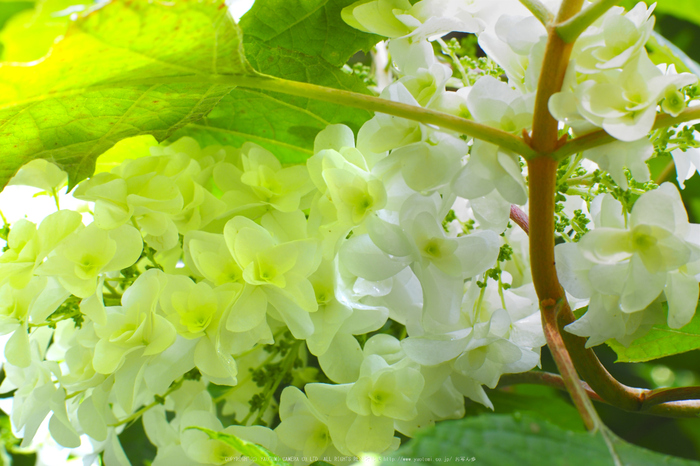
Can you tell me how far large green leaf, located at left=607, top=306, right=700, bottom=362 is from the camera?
50cm

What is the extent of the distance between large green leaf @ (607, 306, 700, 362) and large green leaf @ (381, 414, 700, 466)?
0.21m

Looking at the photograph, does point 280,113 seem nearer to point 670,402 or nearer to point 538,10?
point 538,10

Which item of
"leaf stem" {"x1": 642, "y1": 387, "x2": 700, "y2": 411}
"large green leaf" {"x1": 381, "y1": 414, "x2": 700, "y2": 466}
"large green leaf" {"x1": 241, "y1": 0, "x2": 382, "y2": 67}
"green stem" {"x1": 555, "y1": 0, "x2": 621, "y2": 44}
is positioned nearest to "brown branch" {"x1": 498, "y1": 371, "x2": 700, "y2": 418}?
"leaf stem" {"x1": 642, "y1": 387, "x2": 700, "y2": 411}

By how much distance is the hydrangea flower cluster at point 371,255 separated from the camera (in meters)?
0.34

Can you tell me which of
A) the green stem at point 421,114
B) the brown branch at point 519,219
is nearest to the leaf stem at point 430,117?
the green stem at point 421,114

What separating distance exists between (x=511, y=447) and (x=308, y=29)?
→ 0.40 meters

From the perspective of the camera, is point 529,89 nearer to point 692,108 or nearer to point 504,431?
point 692,108

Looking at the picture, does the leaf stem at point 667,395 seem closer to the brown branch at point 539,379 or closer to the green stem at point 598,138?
the brown branch at point 539,379

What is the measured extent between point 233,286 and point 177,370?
0.30 feet

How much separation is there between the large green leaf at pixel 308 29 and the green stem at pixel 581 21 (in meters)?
0.22

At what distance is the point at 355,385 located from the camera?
430 mm

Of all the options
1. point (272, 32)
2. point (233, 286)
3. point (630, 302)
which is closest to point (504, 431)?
point (630, 302)

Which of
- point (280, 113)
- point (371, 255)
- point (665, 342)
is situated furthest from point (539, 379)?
point (280, 113)

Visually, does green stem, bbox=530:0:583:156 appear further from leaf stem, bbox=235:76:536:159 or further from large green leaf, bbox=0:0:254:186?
large green leaf, bbox=0:0:254:186
